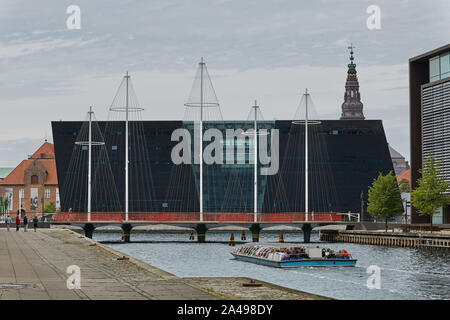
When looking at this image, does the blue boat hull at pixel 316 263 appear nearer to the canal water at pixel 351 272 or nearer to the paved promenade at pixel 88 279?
the canal water at pixel 351 272

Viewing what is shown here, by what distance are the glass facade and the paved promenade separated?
7487cm

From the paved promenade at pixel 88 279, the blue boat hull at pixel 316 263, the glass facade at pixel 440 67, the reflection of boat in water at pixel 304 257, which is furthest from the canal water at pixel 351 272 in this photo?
the glass facade at pixel 440 67

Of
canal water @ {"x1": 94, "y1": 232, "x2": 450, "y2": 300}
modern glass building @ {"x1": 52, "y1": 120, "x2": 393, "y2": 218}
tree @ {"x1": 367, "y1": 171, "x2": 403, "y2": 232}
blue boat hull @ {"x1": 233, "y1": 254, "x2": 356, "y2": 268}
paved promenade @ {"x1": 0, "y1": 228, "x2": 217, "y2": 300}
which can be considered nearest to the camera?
paved promenade @ {"x1": 0, "y1": 228, "x2": 217, "y2": 300}

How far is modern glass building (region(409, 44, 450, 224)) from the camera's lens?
11212cm

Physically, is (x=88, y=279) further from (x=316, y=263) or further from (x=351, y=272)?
(x=316, y=263)

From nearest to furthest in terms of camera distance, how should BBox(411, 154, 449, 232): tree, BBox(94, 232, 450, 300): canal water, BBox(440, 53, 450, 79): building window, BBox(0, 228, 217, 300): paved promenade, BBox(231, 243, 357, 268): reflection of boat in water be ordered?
BBox(0, 228, 217, 300): paved promenade < BBox(94, 232, 450, 300): canal water < BBox(231, 243, 357, 268): reflection of boat in water < BBox(411, 154, 449, 232): tree < BBox(440, 53, 450, 79): building window

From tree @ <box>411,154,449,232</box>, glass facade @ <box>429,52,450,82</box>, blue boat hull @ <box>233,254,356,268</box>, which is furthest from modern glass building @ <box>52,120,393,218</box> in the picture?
blue boat hull @ <box>233,254,356,268</box>

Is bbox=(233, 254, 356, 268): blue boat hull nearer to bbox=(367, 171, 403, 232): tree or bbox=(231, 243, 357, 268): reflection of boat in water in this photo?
bbox=(231, 243, 357, 268): reflection of boat in water

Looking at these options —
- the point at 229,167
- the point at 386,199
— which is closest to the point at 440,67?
the point at 386,199

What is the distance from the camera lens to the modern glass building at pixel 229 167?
16550cm

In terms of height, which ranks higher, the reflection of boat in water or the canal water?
the reflection of boat in water

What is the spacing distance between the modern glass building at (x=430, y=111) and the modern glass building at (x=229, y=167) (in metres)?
43.2

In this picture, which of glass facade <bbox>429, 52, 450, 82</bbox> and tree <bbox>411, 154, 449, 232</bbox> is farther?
glass facade <bbox>429, 52, 450, 82</bbox>

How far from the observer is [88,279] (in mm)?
32125
